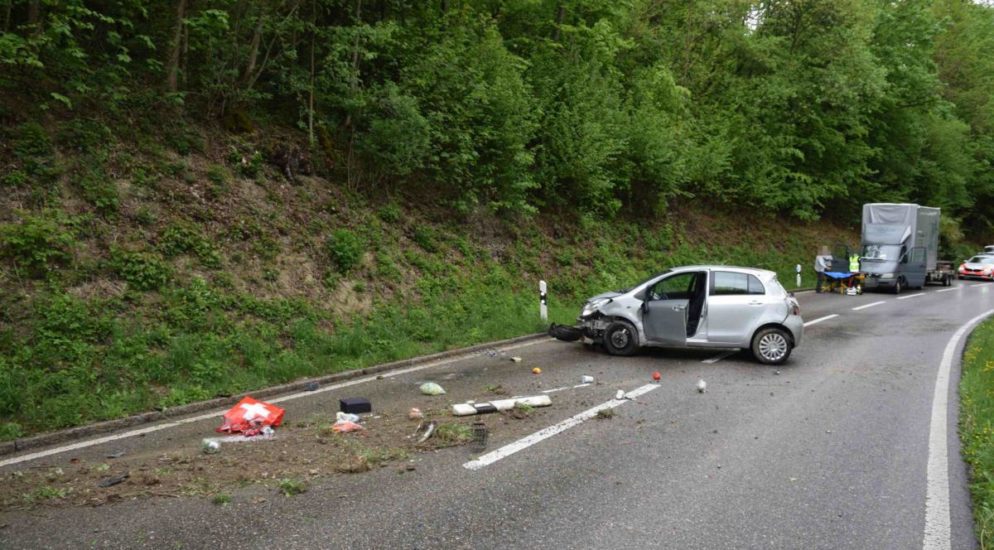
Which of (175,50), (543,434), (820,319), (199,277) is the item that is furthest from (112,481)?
(820,319)

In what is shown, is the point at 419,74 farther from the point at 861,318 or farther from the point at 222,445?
the point at 861,318

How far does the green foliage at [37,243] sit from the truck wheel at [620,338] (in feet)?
27.6

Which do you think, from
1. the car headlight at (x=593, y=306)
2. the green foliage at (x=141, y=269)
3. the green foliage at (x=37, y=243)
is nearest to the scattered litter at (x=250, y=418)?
the green foliage at (x=141, y=269)

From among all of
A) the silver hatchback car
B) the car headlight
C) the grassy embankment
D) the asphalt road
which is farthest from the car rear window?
the grassy embankment

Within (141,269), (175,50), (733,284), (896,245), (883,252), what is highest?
(175,50)

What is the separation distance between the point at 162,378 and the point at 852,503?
307 inches

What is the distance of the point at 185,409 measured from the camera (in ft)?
25.6

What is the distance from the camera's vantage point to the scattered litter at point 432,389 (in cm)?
862

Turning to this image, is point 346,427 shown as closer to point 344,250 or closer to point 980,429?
point 344,250

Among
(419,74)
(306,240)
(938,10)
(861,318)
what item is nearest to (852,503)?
(306,240)

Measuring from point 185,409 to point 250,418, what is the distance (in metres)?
1.33

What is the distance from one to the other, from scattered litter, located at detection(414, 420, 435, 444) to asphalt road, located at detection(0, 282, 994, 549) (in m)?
0.48

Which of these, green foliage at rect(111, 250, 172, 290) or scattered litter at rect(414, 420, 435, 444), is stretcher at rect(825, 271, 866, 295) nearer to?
scattered litter at rect(414, 420, 435, 444)

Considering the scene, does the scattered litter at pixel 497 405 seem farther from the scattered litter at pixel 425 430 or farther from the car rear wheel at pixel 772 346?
the car rear wheel at pixel 772 346
